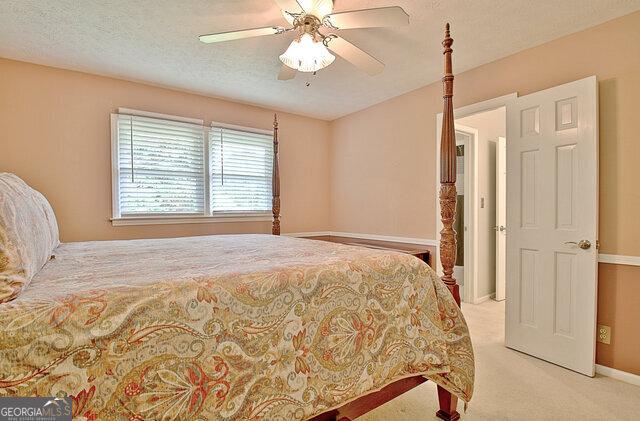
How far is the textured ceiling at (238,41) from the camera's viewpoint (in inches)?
79.9

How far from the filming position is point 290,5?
6.14ft

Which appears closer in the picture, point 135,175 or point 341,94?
point 135,175

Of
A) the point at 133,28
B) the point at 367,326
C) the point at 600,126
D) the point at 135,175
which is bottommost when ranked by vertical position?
the point at 367,326

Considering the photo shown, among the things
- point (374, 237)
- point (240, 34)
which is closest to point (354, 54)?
point (240, 34)

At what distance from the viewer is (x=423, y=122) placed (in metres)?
3.43

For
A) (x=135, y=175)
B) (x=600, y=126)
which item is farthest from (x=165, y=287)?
(x=600, y=126)

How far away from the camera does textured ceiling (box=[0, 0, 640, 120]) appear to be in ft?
6.66

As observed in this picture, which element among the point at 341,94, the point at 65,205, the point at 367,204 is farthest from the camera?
the point at 367,204

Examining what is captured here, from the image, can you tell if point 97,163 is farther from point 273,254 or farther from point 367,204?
point 367,204

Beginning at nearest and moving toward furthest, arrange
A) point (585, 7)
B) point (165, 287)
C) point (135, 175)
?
point (165, 287) → point (585, 7) → point (135, 175)

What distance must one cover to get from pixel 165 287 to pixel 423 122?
3.16 metres

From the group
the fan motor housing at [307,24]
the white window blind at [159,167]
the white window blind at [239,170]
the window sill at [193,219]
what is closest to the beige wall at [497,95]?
the white window blind at [239,170]

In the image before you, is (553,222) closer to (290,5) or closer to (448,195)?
(448,195)

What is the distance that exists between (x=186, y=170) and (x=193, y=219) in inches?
22.2
